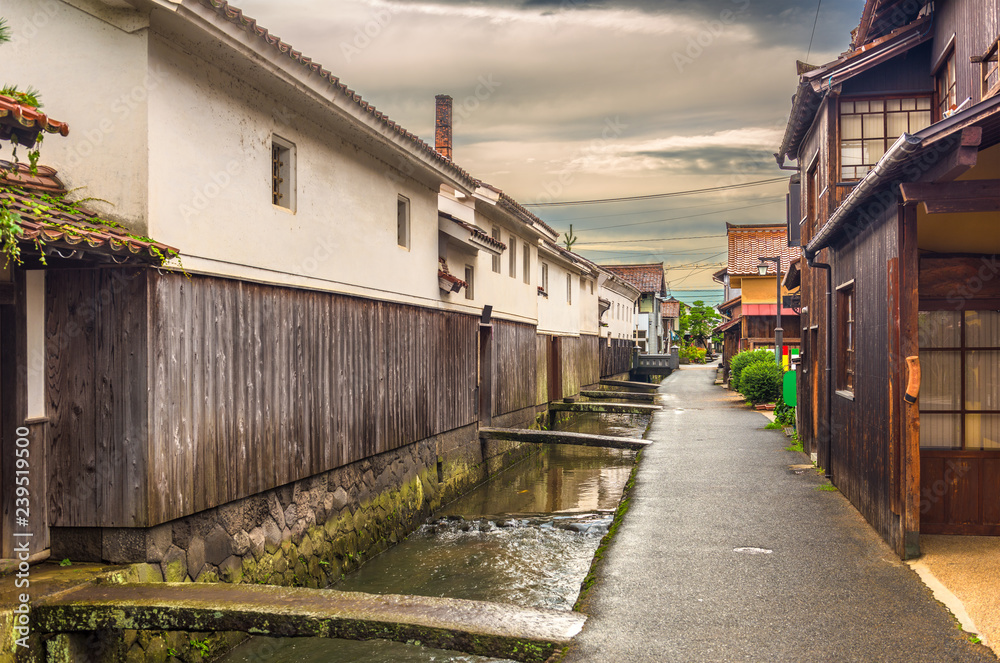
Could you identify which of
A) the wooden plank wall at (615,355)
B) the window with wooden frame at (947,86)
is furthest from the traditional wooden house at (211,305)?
the wooden plank wall at (615,355)

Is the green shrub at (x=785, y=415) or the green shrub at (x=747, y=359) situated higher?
the green shrub at (x=747, y=359)

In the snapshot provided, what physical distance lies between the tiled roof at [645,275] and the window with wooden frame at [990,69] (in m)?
52.3

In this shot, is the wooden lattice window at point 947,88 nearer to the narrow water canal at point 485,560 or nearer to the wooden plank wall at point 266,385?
the narrow water canal at point 485,560

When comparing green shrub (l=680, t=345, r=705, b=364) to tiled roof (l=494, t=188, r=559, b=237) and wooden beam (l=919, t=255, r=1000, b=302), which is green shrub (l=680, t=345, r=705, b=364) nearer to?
tiled roof (l=494, t=188, r=559, b=237)

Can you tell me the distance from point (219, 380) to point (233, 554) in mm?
1597

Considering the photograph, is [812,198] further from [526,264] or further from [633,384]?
[633,384]

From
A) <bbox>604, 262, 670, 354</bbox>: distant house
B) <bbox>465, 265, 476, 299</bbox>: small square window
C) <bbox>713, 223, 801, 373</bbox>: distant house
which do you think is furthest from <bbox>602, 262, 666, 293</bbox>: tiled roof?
<bbox>465, 265, 476, 299</bbox>: small square window

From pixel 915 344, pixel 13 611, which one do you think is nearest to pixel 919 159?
pixel 915 344

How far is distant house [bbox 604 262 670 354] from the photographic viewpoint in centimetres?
6034

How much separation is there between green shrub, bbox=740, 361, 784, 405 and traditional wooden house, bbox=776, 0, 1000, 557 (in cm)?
1167

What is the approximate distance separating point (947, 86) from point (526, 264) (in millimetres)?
11588

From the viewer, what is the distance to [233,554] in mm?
6852

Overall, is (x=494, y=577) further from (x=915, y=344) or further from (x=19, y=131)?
(x=19, y=131)

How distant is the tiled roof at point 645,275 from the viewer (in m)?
61.0
